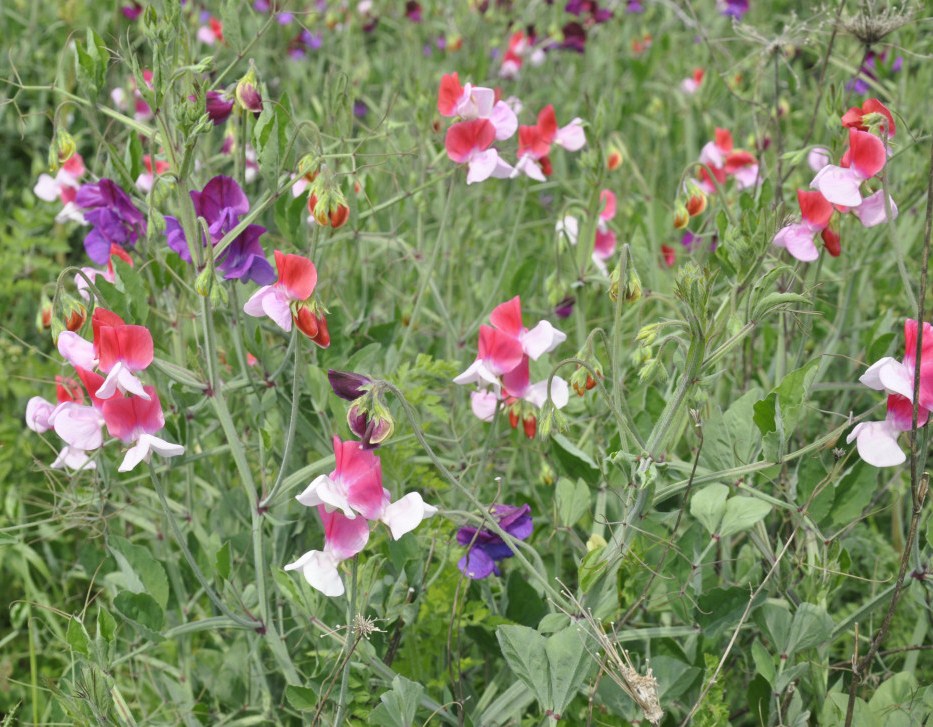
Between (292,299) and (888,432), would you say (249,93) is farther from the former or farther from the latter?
(888,432)

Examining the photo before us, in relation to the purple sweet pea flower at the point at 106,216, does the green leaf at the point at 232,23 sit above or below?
above

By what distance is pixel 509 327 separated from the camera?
1.44 meters

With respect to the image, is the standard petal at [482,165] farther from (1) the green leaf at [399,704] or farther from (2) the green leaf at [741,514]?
(1) the green leaf at [399,704]

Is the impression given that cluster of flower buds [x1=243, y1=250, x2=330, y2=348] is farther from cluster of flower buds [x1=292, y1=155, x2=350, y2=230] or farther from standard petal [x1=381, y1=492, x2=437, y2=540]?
standard petal [x1=381, y1=492, x2=437, y2=540]

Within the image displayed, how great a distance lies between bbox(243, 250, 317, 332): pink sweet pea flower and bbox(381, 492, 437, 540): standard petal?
26 cm

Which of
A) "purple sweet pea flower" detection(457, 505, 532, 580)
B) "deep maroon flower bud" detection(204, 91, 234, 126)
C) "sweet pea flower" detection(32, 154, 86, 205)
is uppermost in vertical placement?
"deep maroon flower bud" detection(204, 91, 234, 126)

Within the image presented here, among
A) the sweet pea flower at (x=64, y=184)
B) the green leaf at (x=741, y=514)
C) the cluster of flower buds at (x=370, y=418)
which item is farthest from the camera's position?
the sweet pea flower at (x=64, y=184)

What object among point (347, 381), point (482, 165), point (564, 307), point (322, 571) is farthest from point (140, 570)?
point (564, 307)

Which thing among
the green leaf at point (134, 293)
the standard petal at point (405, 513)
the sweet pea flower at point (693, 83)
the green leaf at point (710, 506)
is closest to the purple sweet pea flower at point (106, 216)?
the green leaf at point (134, 293)

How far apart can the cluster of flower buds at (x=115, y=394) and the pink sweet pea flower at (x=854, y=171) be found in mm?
933

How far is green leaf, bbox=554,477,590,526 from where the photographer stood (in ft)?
5.01

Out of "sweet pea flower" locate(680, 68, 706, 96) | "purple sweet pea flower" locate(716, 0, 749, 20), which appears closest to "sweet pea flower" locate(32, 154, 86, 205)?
"sweet pea flower" locate(680, 68, 706, 96)

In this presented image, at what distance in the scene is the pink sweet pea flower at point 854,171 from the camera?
143 centimetres

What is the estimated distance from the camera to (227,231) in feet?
5.00
